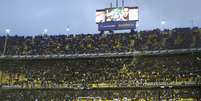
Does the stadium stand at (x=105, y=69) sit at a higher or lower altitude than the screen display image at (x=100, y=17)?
lower

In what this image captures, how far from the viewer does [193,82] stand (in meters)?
53.0

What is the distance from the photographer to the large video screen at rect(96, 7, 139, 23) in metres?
60.2

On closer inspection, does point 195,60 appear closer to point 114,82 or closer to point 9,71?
point 114,82

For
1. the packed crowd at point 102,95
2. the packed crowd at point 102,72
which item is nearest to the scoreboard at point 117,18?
the packed crowd at point 102,72

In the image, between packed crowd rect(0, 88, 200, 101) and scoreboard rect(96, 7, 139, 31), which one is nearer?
packed crowd rect(0, 88, 200, 101)

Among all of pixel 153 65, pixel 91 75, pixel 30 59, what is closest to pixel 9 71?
pixel 30 59

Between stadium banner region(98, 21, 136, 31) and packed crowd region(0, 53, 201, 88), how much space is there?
4.06m

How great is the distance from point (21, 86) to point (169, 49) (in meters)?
18.9

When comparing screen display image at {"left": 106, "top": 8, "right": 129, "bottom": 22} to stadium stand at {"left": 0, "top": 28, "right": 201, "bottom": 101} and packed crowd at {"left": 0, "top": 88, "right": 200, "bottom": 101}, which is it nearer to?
stadium stand at {"left": 0, "top": 28, "right": 201, "bottom": 101}

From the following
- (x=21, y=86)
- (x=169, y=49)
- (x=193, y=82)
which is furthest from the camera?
(x=21, y=86)

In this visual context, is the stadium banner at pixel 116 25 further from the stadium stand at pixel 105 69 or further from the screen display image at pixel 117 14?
the stadium stand at pixel 105 69

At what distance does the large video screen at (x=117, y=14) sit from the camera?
60.2 m

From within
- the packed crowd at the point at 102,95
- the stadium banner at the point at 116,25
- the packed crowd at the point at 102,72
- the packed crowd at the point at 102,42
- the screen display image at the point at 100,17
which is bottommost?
the packed crowd at the point at 102,95

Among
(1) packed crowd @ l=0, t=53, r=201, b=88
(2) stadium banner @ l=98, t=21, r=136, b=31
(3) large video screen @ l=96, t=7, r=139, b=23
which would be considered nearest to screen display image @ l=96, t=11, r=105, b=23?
(3) large video screen @ l=96, t=7, r=139, b=23
